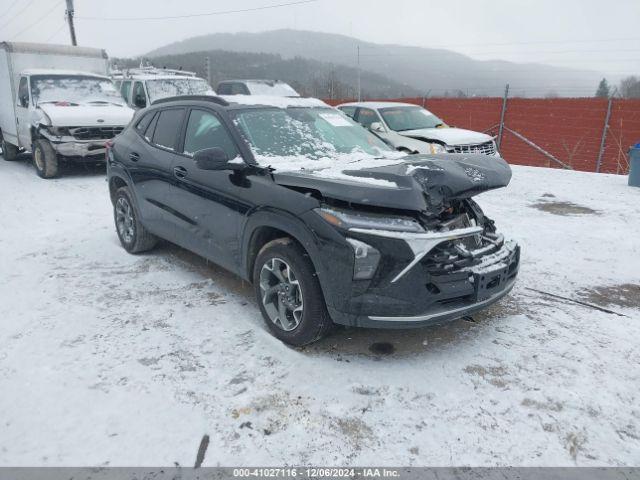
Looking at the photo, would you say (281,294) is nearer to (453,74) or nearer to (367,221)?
(367,221)

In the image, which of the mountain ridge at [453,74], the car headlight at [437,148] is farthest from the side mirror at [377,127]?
the mountain ridge at [453,74]

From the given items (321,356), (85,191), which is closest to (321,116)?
(321,356)

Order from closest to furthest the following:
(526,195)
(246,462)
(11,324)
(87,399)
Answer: (246,462)
(87,399)
(11,324)
(526,195)

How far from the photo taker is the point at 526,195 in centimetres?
848

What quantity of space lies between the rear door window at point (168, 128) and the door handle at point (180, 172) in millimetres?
269

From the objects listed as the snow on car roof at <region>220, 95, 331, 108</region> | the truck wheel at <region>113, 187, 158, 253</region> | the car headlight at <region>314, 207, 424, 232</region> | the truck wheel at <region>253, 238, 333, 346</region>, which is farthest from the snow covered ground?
the snow on car roof at <region>220, 95, 331, 108</region>

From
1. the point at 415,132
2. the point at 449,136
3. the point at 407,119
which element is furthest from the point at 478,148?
the point at 407,119

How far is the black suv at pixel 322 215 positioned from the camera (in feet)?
9.83

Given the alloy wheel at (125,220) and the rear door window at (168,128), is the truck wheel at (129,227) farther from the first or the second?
the rear door window at (168,128)

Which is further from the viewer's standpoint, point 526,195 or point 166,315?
point 526,195

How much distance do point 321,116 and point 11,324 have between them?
3152 millimetres

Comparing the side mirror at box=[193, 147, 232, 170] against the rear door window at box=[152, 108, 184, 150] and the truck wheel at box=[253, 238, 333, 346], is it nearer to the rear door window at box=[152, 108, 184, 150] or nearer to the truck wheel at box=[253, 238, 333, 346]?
the truck wheel at box=[253, 238, 333, 346]

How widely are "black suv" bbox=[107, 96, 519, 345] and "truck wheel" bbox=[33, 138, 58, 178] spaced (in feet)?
19.9

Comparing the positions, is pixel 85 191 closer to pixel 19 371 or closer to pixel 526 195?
pixel 19 371
